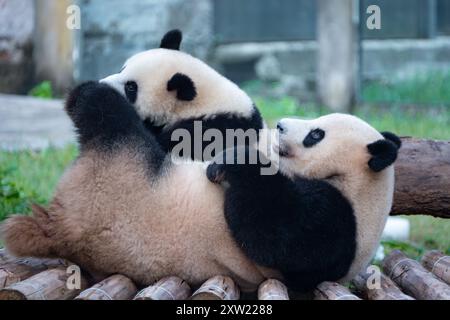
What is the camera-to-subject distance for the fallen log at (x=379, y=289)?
3262 mm

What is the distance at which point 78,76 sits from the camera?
34.3 ft

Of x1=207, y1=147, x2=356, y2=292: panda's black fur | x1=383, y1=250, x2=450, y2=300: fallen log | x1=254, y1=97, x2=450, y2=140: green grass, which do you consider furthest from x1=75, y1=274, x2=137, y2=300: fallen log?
x1=254, y1=97, x2=450, y2=140: green grass

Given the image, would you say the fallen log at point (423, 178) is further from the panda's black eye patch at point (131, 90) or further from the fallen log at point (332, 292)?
the panda's black eye patch at point (131, 90)

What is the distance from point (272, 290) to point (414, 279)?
819mm

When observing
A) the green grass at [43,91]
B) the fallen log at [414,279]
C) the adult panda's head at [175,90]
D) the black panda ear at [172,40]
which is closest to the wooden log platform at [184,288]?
the fallen log at [414,279]

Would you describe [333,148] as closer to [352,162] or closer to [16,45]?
[352,162]

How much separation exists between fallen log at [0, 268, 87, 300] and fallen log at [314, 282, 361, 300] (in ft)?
3.26

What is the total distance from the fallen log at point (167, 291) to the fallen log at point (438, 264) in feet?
4.24

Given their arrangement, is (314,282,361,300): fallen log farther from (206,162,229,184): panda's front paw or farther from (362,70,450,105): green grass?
(362,70,450,105): green grass

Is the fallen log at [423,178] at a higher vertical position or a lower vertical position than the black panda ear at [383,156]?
lower

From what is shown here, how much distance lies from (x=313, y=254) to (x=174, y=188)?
65 cm

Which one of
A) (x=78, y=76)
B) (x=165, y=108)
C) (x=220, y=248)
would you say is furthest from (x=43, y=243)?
(x=78, y=76)

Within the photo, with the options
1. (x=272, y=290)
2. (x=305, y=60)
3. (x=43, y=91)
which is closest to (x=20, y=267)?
(x=272, y=290)

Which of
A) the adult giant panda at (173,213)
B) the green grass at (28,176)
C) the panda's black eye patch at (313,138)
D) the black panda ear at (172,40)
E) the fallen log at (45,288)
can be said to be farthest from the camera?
the green grass at (28,176)
